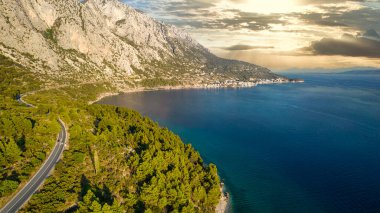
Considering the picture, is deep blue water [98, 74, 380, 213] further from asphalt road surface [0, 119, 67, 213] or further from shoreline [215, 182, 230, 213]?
asphalt road surface [0, 119, 67, 213]

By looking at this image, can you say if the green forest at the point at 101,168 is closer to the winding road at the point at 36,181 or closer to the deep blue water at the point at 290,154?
the winding road at the point at 36,181

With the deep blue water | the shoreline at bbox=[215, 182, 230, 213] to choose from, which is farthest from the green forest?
the deep blue water

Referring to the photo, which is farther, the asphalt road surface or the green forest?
the green forest

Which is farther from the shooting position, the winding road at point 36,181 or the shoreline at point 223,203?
the shoreline at point 223,203

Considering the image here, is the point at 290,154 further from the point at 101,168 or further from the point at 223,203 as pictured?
the point at 101,168

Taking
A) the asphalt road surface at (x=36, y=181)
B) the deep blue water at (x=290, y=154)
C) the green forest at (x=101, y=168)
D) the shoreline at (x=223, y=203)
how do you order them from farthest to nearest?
the deep blue water at (x=290, y=154) → the shoreline at (x=223, y=203) → the green forest at (x=101, y=168) → the asphalt road surface at (x=36, y=181)

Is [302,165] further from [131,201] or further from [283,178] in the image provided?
[131,201]

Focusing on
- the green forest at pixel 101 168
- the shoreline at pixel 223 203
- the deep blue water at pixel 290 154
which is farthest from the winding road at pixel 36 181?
the deep blue water at pixel 290 154
